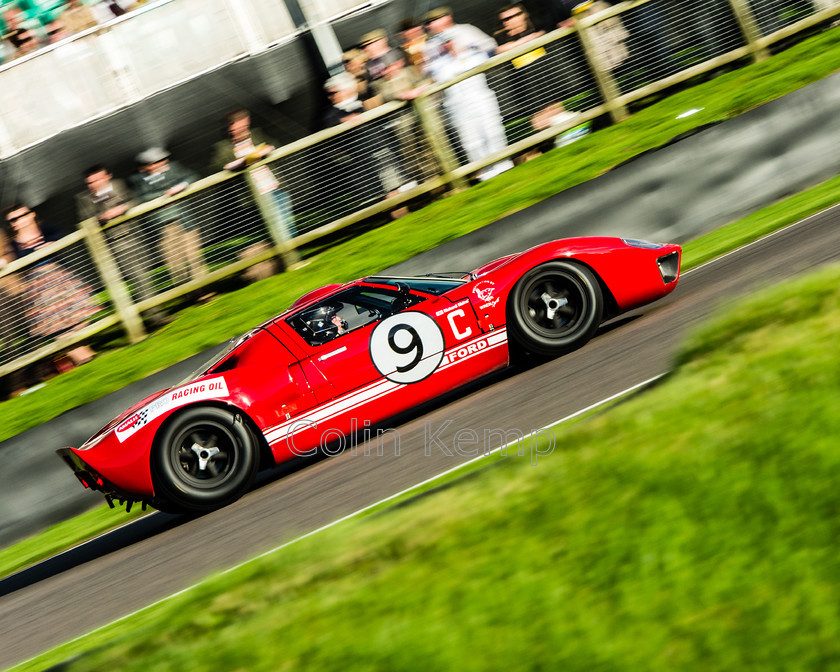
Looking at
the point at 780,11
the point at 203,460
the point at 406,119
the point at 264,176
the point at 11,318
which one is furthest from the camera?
the point at 780,11

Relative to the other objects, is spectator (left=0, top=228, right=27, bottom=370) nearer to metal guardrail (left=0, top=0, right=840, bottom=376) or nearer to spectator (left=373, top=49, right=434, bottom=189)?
metal guardrail (left=0, top=0, right=840, bottom=376)

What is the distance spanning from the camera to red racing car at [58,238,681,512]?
6.40m

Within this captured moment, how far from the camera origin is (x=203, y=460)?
6480 millimetres

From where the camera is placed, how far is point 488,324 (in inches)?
260

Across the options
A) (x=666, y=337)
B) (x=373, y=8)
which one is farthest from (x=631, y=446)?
(x=373, y=8)

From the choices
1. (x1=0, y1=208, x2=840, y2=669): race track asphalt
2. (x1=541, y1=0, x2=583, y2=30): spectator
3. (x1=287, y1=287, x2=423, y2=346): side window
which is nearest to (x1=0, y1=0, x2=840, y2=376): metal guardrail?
(x1=541, y1=0, x2=583, y2=30): spectator

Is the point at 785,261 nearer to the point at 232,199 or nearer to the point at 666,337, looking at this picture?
the point at 666,337

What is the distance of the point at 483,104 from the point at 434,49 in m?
1.21

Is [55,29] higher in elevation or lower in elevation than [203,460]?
higher

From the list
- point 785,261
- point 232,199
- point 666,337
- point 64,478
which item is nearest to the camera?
point 666,337

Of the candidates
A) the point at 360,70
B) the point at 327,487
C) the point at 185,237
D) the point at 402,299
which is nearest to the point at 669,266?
the point at 402,299

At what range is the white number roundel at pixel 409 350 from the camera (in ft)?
21.4

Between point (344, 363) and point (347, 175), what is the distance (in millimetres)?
4196

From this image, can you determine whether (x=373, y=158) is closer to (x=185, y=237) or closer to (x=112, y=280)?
(x=185, y=237)
